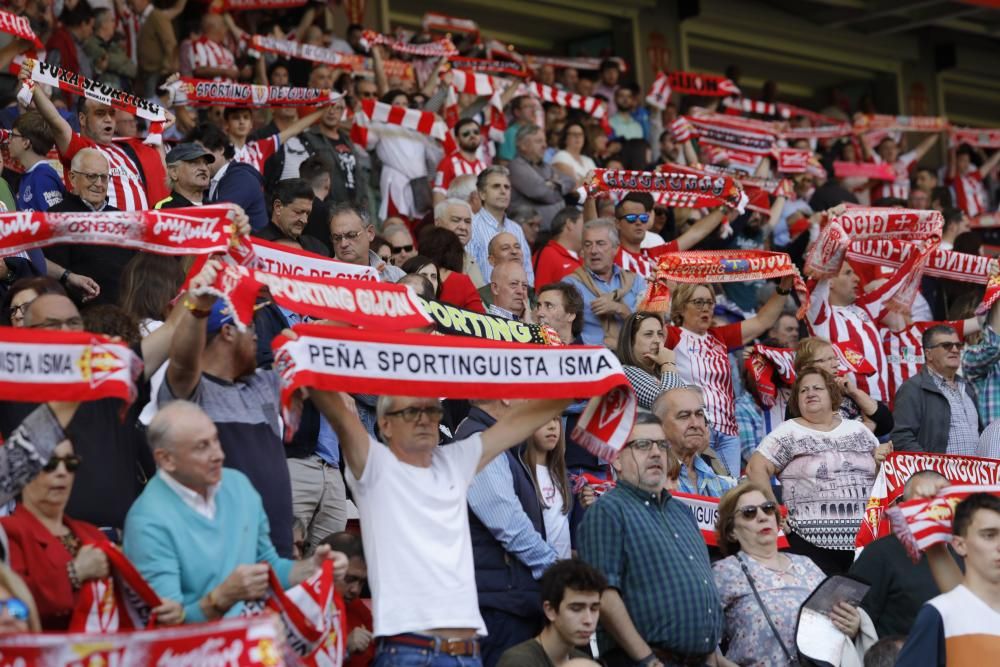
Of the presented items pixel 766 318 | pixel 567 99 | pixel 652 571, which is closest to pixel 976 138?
pixel 567 99

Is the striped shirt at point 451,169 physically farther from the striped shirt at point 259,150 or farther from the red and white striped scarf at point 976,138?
the red and white striped scarf at point 976,138

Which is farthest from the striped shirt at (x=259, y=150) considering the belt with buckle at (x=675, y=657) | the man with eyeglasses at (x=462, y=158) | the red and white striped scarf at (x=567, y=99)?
the belt with buckle at (x=675, y=657)

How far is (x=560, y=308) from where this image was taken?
356 inches

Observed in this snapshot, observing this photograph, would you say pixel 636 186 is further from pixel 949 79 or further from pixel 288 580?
pixel 949 79

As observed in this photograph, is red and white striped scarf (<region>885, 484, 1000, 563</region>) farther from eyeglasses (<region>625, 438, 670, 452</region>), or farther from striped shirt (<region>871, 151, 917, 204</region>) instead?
striped shirt (<region>871, 151, 917, 204</region>)

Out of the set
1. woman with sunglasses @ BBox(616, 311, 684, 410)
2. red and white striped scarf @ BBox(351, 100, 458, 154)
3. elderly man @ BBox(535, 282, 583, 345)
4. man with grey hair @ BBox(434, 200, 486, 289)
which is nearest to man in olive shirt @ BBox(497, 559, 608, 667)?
woman with sunglasses @ BBox(616, 311, 684, 410)

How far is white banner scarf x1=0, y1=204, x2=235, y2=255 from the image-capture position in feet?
19.7

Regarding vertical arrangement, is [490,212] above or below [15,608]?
above

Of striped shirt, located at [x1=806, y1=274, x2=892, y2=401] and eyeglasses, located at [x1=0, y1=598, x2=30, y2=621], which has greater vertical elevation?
striped shirt, located at [x1=806, y1=274, x2=892, y2=401]

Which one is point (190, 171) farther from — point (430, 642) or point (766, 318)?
point (430, 642)

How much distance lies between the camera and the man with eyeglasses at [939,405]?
10.1 m

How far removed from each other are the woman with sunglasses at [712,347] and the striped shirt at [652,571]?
7.75 ft

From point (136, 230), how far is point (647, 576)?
8.05ft

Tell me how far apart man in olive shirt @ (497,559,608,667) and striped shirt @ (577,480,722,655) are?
395mm
